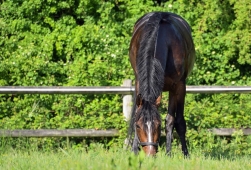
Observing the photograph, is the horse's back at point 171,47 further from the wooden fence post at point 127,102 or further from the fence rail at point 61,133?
the fence rail at point 61,133

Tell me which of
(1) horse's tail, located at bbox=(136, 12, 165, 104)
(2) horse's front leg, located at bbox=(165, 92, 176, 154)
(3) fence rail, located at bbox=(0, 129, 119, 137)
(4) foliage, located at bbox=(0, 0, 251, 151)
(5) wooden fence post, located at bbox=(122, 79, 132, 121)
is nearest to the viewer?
(1) horse's tail, located at bbox=(136, 12, 165, 104)

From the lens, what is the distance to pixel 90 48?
487 inches

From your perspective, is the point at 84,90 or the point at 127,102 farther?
the point at 127,102

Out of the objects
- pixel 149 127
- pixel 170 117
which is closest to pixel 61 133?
pixel 170 117

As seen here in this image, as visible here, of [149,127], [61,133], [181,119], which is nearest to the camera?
[149,127]

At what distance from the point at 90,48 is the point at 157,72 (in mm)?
5974

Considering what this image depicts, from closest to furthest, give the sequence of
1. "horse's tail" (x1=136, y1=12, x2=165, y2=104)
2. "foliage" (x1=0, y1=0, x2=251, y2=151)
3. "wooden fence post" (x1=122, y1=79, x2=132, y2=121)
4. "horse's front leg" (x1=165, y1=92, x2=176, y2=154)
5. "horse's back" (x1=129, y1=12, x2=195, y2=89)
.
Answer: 1. "horse's tail" (x1=136, y1=12, x2=165, y2=104)
2. "horse's back" (x1=129, y1=12, x2=195, y2=89)
3. "horse's front leg" (x1=165, y1=92, x2=176, y2=154)
4. "wooden fence post" (x1=122, y1=79, x2=132, y2=121)
5. "foliage" (x1=0, y1=0, x2=251, y2=151)

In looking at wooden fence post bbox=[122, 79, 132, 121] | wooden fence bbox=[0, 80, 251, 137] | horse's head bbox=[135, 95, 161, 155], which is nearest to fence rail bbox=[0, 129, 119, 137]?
wooden fence bbox=[0, 80, 251, 137]

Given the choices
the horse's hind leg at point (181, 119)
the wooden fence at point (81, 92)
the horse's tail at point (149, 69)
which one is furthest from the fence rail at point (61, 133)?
the horse's tail at point (149, 69)

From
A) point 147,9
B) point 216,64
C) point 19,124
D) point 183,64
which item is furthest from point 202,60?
point 183,64

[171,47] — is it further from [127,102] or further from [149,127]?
[127,102]

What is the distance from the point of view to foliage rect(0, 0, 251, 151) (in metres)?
11.2

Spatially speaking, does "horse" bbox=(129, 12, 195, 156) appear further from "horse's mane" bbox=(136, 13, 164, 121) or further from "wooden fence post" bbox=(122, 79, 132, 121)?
"wooden fence post" bbox=(122, 79, 132, 121)

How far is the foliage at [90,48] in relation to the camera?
1123 centimetres
